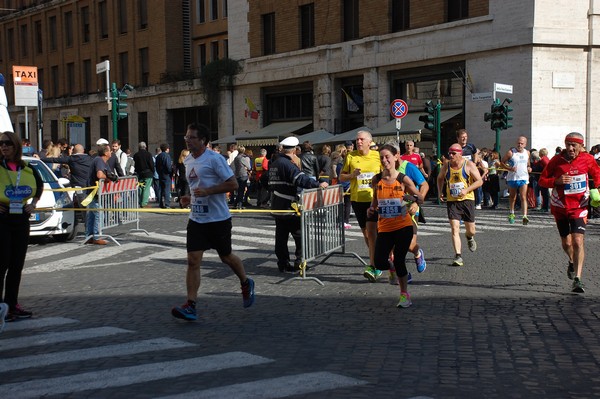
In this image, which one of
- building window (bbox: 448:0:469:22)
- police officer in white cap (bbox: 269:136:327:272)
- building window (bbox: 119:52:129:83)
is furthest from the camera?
building window (bbox: 119:52:129:83)

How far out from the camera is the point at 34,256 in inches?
527

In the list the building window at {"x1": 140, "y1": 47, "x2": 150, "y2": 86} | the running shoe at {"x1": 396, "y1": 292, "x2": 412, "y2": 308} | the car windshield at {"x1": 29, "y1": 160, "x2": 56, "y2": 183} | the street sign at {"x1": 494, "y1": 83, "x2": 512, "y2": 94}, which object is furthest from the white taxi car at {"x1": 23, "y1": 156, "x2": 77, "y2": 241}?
the building window at {"x1": 140, "y1": 47, "x2": 150, "y2": 86}

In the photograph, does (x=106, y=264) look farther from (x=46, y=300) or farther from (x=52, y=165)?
(x=52, y=165)

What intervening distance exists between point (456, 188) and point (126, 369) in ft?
23.0

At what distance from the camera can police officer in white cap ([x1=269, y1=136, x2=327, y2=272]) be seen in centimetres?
1123

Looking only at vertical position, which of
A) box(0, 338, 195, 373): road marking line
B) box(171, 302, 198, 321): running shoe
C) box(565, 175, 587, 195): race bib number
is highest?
box(565, 175, 587, 195): race bib number

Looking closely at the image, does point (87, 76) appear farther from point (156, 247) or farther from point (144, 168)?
point (156, 247)

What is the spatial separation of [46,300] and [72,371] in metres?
3.54

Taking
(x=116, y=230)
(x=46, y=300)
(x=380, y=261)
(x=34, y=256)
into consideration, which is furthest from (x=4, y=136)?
(x=116, y=230)

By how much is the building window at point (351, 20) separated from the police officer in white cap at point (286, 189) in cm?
2237

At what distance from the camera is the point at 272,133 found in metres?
35.7

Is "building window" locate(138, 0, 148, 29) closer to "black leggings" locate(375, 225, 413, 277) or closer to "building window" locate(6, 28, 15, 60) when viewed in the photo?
"building window" locate(6, 28, 15, 60)

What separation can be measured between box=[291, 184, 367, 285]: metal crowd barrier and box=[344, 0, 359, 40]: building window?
72.4 feet

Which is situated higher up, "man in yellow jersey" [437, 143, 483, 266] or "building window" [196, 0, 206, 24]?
→ "building window" [196, 0, 206, 24]
